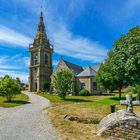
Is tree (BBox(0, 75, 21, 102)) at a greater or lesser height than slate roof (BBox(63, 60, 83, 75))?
lesser

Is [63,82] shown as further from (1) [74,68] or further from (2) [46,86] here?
(2) [46,86]

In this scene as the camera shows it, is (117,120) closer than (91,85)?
Yes

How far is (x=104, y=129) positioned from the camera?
43.3 ft

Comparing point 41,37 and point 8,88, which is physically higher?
point 41,37

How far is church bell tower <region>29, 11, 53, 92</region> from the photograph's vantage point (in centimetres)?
7038

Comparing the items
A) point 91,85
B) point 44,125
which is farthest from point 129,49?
point 91,85

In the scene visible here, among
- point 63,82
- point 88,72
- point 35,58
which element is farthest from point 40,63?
point 63,82

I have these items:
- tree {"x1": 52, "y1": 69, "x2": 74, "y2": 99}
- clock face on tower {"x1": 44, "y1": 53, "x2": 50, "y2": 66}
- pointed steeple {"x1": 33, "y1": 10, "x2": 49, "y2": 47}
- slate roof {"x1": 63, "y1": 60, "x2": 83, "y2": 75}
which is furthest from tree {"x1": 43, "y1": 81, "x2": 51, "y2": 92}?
tree {"x1": 52, "y1": 69, "x2": 74, "y2": 99}

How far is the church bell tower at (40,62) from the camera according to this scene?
231 ft

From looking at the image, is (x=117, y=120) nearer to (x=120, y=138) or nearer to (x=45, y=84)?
(x=120, y=138)

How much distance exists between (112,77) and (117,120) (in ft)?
98.5

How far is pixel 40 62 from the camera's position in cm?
7069

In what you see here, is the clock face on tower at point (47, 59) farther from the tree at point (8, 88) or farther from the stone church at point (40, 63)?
the tree at point (8, 88)

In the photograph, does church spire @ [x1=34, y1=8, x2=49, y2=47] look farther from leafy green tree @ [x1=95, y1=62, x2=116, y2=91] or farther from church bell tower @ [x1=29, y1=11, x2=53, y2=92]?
leafy green tree @ [x1=95, y1=62, x2=116, y2=91]
